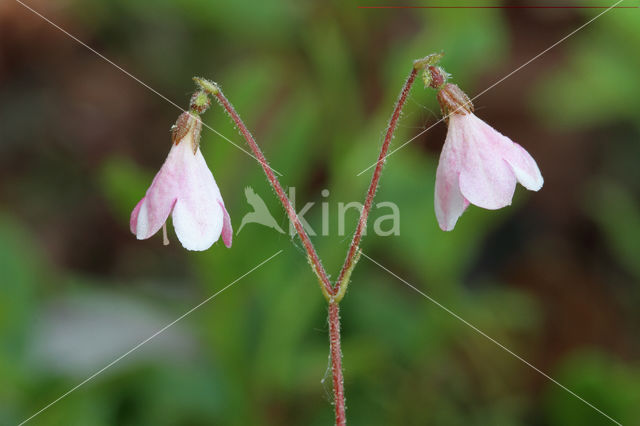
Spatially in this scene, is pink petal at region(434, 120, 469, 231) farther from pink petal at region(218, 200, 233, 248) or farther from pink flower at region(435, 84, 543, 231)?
pink petal at region(218, 200, 233, 248)

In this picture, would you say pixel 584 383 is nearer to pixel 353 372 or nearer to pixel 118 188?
pixel 353 372

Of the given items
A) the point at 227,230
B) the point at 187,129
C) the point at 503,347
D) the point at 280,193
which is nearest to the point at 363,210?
the point at 280,193

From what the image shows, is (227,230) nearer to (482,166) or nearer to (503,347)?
(482,166)

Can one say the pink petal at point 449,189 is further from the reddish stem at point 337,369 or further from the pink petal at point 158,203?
the pink petal at point 158,203

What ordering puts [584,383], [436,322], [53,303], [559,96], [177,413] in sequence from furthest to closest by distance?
[559,96], [53,303], [436,322], [177,413], [584,383]

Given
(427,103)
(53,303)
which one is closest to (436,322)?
(427,103)

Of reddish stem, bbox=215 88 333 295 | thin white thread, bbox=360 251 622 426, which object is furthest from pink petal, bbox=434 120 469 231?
thin white thread, bbox=360 251 622 426
